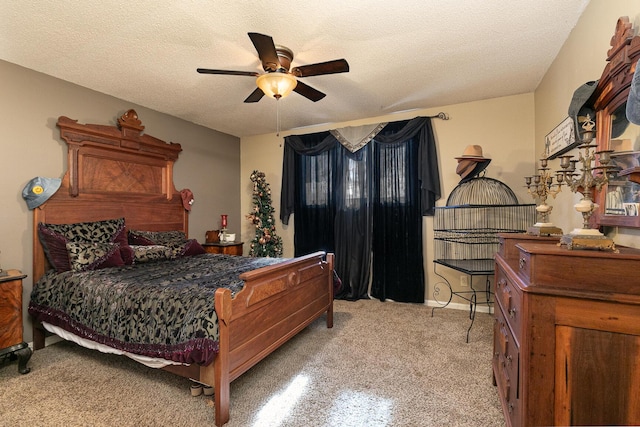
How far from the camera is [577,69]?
7.08 ft

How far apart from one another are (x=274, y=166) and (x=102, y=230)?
2.67 m

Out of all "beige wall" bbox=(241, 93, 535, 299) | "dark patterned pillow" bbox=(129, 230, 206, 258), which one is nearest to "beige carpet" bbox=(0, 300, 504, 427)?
"dark patterned pillow" bbox=(129, 230, 206, 258)

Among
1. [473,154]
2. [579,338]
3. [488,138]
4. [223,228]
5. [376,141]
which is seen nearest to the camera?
[579,338]

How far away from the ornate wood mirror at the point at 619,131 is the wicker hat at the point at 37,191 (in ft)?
13.6

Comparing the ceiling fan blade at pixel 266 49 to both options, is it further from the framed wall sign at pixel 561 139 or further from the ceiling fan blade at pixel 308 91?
the framed wall sign at pixel 561 139

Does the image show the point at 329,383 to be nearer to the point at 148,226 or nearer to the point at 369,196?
the point at 369,196

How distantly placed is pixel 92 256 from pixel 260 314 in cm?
177

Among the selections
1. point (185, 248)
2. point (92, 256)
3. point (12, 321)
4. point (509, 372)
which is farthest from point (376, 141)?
point (12, 321)

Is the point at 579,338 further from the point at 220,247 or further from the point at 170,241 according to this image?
the point at 220,247

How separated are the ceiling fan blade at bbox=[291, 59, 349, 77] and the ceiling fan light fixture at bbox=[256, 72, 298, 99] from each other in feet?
0.22

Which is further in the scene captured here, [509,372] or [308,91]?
[308,91]

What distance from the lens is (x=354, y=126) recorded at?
438 cm

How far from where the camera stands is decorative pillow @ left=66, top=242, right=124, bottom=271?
2639mm

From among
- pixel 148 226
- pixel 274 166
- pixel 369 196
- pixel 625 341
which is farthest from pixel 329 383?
pixel 274 166
